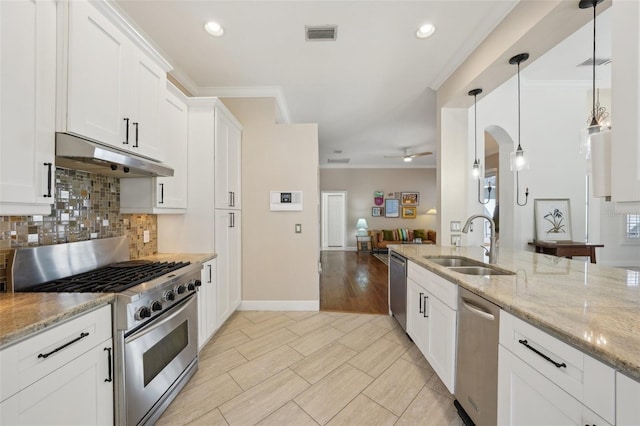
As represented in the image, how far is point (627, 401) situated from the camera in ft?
2.24

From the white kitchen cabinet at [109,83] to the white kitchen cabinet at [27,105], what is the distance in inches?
2.6

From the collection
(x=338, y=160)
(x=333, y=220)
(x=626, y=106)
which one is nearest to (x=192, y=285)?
(x=626, y=106)

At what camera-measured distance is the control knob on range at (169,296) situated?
1.53 m

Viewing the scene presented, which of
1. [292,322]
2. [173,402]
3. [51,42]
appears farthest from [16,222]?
[292,322]

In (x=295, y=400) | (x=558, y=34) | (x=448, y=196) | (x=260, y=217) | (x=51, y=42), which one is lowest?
(x=295, y=400)

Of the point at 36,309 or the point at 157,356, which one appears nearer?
the point at 36,309

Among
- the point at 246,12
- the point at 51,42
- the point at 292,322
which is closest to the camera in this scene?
the point at 51,42

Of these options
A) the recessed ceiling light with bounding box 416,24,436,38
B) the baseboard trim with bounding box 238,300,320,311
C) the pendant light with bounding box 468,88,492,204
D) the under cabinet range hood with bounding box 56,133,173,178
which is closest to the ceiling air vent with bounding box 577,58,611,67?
the pendant light with bounding box 468,88,492,204

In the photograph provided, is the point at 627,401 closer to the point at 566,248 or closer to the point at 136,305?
the point at 136,305

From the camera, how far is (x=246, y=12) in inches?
74.4

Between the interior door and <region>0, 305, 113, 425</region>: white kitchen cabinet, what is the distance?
7.25 meters

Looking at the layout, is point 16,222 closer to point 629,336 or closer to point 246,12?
point 246,12

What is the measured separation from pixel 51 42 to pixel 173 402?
86.4 inches

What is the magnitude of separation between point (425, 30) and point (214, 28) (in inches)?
70.0
